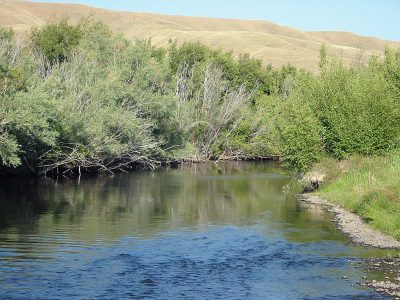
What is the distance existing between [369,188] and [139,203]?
13.5 m

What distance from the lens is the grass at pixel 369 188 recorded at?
1275 inches

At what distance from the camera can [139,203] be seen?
1694 inches

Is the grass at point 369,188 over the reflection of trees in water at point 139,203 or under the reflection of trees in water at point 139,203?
over

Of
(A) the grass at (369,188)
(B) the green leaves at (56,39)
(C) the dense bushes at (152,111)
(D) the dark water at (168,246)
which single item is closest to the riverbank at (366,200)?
(A) the grass at (369,188)

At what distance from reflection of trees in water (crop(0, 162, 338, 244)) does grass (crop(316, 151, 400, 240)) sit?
2891 mm

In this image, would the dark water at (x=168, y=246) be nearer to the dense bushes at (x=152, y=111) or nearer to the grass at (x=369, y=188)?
the grass at (x=369, y=188)

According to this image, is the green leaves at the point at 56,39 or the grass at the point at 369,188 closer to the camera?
the grass at the point at 369,188

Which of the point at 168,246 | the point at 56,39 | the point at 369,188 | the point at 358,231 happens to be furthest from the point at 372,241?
the point at 56,39

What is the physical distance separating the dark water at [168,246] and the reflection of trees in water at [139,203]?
84 millimetres

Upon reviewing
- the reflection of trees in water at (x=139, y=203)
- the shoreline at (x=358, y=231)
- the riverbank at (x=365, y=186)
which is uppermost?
the riverbank at (x=365, y=186)

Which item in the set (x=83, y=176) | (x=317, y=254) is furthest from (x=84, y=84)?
(x=317, y=254)

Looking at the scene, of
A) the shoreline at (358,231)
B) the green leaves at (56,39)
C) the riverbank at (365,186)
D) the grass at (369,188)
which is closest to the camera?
the shoreline at (358,231)

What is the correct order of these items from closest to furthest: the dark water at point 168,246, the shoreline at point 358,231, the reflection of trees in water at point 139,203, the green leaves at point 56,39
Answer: the dark water at point 168,246
the shoreline at point 358,231
the reflection of trees in water at point 139,203
the green leaves at point 56,39

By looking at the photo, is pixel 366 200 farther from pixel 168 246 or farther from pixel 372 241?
pixel 168 246
